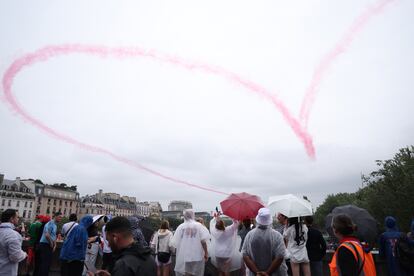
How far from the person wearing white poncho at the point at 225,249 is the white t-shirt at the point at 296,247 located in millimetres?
1373

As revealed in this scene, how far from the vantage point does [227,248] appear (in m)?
7.95

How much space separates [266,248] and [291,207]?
1881 mm

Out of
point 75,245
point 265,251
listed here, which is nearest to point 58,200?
point 75,245

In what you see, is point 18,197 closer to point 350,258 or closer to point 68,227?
point 68,227

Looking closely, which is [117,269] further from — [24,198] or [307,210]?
[24,198]

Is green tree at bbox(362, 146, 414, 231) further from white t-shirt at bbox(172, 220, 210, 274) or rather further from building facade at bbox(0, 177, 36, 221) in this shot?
building facade at bbox(0, 177, 36, 221)

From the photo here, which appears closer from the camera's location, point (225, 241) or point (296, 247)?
point (296, 247)

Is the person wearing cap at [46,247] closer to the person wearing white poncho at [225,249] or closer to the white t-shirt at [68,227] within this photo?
the white t-shirt at [68,227]

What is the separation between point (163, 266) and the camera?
9.15m

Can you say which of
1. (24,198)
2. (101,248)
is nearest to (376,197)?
(101,248)

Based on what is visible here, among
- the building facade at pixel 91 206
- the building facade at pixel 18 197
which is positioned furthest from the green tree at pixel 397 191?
the building facade at pixel 91 206

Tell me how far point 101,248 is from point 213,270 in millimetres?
3310

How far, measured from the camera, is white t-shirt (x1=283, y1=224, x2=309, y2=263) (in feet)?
23.4

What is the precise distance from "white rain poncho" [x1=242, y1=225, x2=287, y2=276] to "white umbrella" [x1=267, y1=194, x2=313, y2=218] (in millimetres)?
1575
